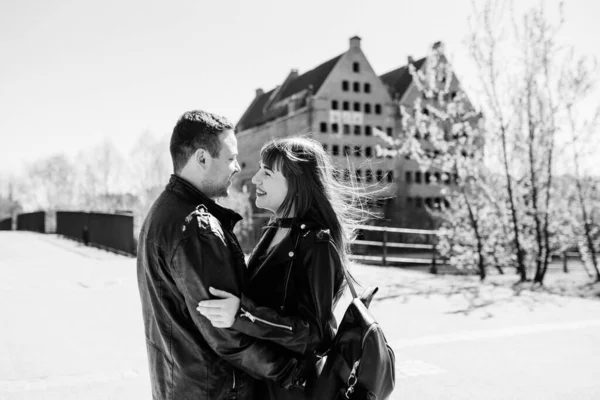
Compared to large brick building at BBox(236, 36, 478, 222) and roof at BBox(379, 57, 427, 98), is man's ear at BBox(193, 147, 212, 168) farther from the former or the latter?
roof at BBox(379, 57, 427, 98)

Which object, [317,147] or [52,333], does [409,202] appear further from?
[317,147]

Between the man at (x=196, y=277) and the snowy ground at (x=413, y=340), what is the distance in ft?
9.12

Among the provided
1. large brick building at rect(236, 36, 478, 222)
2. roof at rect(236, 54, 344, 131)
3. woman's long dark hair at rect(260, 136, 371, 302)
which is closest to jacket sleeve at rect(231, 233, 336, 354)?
woman's long dark hair at rect(260, 136, 371, 302)

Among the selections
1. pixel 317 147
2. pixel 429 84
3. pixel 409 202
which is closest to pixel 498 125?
pixel 429 84

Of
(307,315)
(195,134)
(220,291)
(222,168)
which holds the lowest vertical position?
(307,315)

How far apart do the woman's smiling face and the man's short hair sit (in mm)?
407

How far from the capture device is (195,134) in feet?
7.36

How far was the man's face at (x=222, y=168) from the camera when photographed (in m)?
2.30

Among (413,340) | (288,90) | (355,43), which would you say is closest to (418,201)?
(355,43)

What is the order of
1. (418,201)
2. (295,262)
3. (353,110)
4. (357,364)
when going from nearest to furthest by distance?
(357,364), (295,262), (353,110), (418,201)

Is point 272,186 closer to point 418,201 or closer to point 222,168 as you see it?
point 222,168

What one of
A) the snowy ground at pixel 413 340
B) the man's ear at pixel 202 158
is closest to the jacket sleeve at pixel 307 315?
the man's ear at pixel 202 158

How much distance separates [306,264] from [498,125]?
40.6ft

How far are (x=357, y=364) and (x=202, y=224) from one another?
0.81m
